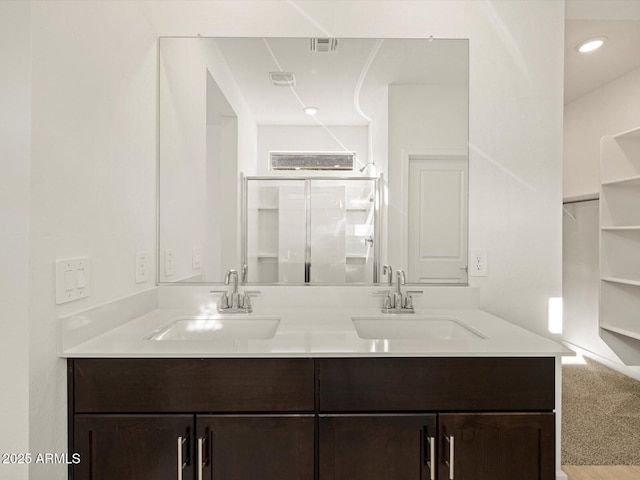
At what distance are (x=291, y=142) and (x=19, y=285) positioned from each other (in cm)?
119

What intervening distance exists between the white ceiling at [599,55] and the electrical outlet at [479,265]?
1.46 meters

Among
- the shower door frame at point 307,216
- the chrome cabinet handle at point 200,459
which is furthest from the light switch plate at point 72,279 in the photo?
the shower door frame at point 307,216

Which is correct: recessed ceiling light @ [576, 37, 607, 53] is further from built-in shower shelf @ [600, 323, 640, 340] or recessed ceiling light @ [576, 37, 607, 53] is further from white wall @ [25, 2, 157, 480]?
white wall @ [25, 2, 157, 480]

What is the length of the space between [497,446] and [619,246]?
258cm

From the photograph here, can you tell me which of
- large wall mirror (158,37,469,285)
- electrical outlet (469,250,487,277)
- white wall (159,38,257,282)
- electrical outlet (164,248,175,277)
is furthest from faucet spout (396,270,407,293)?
electrical outlet (164,248,175,277)

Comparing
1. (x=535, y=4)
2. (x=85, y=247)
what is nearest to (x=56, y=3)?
(x=85, y=247)

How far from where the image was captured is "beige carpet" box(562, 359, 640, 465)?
205 centimetres

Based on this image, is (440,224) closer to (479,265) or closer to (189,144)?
(479,265)

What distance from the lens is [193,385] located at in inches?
43.2

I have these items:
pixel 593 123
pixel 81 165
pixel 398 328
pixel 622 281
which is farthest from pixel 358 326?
pixel 593 123

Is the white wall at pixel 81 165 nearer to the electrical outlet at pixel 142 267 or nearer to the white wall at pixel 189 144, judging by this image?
the electrical outlet at pixel 142 267

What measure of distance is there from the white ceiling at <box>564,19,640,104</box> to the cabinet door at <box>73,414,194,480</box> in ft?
8.95

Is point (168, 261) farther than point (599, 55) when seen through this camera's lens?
No

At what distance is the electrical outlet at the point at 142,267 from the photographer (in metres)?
1.57
